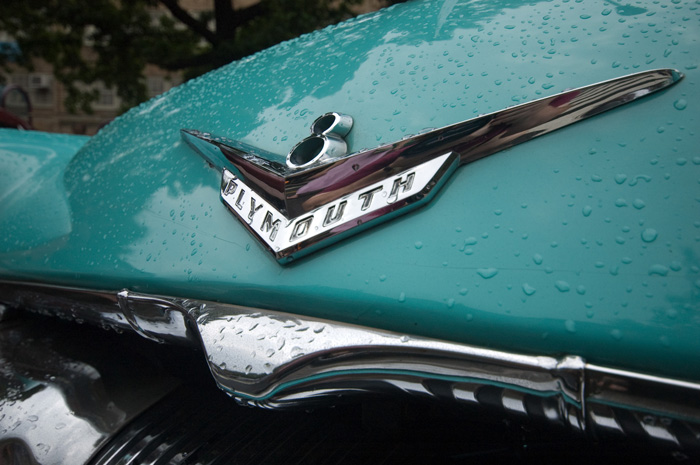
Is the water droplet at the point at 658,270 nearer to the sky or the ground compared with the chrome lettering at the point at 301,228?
nearer to the ground

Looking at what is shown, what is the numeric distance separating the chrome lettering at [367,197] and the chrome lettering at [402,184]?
0.08 feet

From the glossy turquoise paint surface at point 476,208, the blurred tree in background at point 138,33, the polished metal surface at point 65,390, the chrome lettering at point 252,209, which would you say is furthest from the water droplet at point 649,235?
the blurred tree in background at point 138,33

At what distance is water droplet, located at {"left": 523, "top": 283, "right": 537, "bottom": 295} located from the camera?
696 millimetres

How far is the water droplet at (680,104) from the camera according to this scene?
0.75 metres

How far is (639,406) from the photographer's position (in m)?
0.62

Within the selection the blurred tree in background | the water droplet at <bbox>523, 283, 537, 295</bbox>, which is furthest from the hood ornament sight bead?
the blurred tree in background

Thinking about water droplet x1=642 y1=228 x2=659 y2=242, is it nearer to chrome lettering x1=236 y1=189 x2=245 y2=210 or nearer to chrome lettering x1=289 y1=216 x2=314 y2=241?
chrome lettering x1=289 y1=216 x2=314 y2=241

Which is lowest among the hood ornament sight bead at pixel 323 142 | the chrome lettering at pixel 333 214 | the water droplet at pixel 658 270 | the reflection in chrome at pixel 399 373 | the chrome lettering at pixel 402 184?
the reflection in chrome at pixel 399 373

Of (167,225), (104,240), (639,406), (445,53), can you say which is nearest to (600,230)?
(639,406)

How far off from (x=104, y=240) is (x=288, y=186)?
441 mm

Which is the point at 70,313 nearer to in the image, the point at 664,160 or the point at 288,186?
the point at 288,186

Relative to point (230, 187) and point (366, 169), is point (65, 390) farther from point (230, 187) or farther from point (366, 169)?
point (366, 169)

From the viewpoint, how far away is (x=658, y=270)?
0.66 meters

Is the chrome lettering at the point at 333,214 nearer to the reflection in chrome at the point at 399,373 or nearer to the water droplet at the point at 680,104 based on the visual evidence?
the reflection in chrome at the point at 399,373
